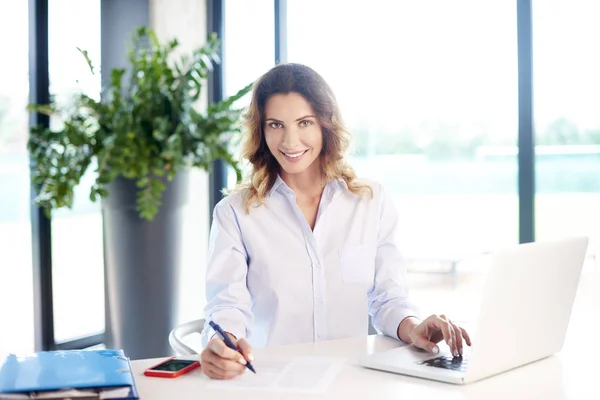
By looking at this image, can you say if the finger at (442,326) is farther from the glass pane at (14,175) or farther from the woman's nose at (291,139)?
the glass pane at (14,175)

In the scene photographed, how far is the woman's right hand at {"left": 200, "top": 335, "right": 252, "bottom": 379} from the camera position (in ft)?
5.11

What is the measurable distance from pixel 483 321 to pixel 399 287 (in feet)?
2.74

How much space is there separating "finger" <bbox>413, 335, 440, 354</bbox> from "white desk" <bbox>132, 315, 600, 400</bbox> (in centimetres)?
15

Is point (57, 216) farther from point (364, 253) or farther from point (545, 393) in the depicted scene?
point (545, 393)

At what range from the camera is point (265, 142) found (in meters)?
2.39

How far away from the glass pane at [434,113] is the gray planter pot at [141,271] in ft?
5.34

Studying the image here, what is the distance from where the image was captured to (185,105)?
2822 mm

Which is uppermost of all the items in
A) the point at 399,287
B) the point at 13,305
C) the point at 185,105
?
the point at 185,105

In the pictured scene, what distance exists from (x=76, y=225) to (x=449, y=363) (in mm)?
2992

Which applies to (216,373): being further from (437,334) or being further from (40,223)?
(40,223)

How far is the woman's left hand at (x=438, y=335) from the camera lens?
5.64 feet

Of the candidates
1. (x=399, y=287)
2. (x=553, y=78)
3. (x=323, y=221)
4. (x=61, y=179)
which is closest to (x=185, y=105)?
(x=61, y=179)

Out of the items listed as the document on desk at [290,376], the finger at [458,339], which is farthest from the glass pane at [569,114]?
the document on desk at [290,376]

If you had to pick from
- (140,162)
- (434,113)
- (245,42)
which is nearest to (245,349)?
(140,162)
